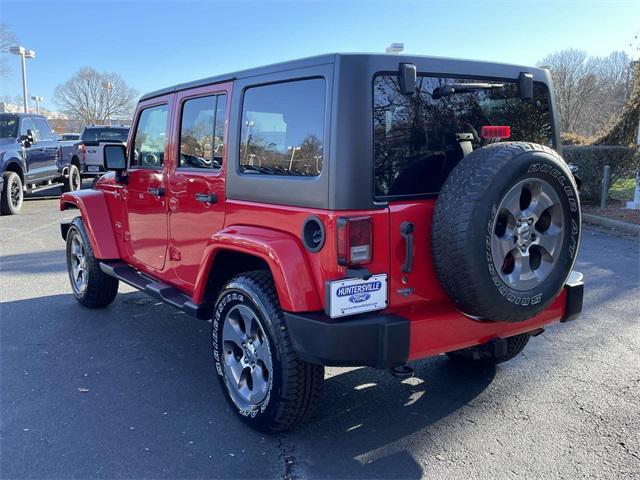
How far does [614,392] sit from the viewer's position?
3.58 metres

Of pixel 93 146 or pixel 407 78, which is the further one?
pixel 93 146

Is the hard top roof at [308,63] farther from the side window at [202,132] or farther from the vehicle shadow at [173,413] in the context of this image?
the vehicle shadow at [173,413]

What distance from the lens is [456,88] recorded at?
296 centimetres

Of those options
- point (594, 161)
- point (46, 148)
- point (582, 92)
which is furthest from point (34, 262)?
point (582, 92)

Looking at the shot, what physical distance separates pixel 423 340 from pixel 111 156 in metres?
3.16

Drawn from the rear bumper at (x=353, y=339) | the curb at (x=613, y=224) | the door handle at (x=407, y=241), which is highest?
the door handle at (x=407, y=241)

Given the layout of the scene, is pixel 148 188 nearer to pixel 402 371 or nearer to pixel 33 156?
pixel 402 371

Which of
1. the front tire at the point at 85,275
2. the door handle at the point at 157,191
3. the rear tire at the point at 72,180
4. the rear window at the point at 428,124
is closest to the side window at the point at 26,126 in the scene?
the rear tire at the point at 72,180

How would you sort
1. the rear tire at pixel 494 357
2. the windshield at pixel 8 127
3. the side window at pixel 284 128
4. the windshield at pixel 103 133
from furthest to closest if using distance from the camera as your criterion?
the windshield at pixel 103 133, the windshield at pixel 8 127, the rear tire at pixel 494 357, the side window at pixel 284 128

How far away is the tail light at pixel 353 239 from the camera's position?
2555 mm

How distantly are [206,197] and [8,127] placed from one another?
419 inches

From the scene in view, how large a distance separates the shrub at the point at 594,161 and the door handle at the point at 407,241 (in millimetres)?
10157

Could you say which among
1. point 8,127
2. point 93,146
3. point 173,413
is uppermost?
point 8,127

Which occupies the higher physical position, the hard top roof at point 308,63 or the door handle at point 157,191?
the hard top roof at point 308,63
